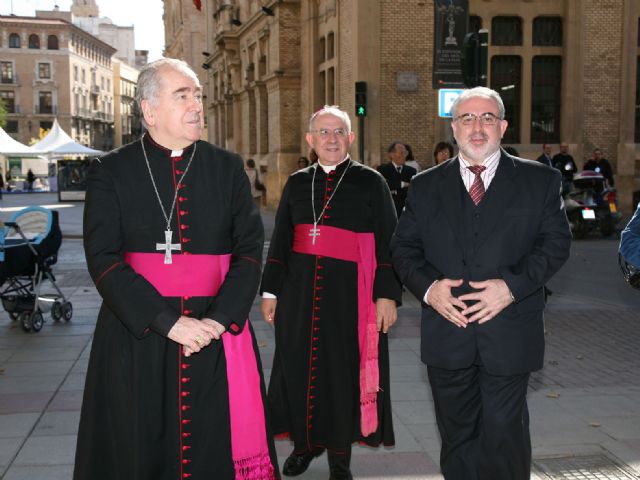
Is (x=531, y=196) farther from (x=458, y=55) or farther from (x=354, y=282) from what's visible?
(x=458, y=55)

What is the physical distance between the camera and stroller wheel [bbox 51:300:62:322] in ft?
31.6

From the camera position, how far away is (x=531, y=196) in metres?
3.88

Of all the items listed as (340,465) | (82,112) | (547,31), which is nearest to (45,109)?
(82,112)

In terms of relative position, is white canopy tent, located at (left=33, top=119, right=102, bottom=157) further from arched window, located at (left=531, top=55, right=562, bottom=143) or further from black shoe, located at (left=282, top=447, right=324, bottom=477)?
black shoe, located at (left=282, top=447, right=324, bottom=477)

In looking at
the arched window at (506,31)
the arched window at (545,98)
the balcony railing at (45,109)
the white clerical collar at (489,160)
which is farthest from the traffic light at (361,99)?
the balcony railing at (45,109)

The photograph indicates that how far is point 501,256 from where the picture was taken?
12.6 ft

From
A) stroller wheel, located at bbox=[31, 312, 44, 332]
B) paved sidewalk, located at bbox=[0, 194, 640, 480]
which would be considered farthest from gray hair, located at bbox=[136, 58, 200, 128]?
stroller wheel, located at bbox=[31, 312, 44, 332]

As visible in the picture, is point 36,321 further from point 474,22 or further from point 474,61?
point 474,22

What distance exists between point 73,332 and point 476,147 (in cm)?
642

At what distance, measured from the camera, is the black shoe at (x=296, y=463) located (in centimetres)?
482

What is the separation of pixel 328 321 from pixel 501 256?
133cm

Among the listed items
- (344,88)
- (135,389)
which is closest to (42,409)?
(135,389)

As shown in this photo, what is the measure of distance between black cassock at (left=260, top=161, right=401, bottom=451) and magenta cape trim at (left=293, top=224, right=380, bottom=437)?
35mm

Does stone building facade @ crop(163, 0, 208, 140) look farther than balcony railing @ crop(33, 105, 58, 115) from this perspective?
No
